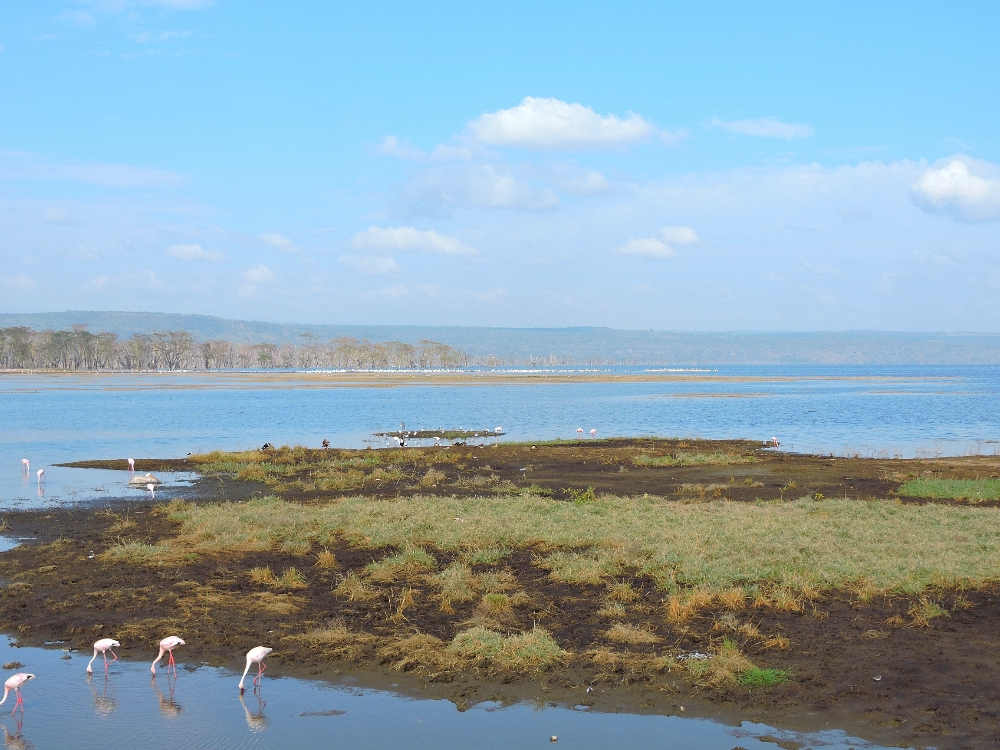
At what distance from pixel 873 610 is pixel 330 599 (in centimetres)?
830

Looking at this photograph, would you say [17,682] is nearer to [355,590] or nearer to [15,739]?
[15,739]

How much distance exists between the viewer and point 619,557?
1619 cm

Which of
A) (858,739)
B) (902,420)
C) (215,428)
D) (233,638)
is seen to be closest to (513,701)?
(858,739)

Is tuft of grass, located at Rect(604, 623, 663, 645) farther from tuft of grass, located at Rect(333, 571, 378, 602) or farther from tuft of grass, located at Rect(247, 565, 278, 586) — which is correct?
tuft of grass, located at Rect(247, 565, 278, 586)

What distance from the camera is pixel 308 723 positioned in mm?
10023

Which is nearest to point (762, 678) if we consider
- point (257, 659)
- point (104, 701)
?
point (257, 659)

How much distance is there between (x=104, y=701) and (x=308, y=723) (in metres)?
2.62

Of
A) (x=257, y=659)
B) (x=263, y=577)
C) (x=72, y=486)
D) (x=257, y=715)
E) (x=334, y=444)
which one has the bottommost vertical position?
(x=334, y=444)

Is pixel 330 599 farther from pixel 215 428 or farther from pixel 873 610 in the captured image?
pixel 215 428

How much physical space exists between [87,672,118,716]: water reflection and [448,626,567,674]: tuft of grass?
4065 millimetres

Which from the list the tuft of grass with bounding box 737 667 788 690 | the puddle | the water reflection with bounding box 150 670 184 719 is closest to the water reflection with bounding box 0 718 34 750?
the water reflection with bounding box 150 670 184 719

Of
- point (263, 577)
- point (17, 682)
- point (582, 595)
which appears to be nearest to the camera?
A: point (17, 682)

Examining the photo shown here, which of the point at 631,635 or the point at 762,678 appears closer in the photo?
the point at 762,678

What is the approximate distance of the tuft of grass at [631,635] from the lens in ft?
39.8
